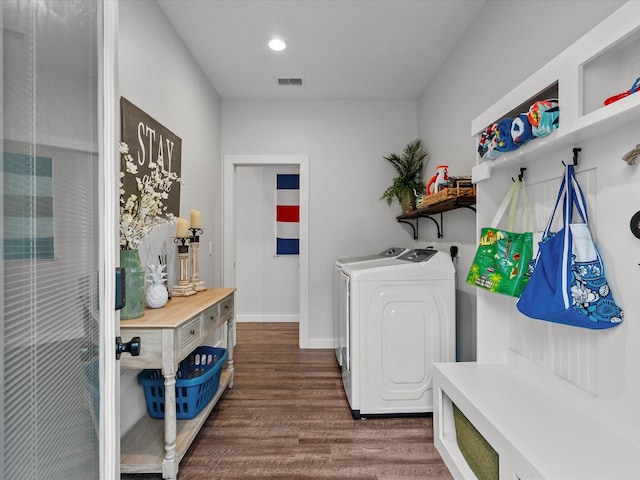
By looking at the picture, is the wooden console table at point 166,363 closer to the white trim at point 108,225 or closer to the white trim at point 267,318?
the white trim at point 108,225

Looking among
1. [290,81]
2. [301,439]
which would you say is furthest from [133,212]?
[290,81]

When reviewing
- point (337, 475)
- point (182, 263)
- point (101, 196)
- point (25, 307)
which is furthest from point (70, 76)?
point (337, 475)

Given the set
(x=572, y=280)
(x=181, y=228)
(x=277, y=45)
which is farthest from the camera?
(x=277, y=45)

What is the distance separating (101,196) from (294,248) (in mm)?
4100

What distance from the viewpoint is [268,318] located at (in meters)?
4.91

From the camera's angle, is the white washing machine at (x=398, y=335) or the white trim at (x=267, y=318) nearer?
the white washing machine at (x=398, y=335)

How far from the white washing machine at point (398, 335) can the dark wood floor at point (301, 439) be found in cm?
13

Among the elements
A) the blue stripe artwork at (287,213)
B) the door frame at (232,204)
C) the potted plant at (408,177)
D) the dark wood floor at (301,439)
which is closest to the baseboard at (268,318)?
the blue stripe artwork at (287,213)

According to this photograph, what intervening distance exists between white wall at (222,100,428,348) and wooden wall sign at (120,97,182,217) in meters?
1.28

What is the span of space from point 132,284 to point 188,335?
13.7 inches

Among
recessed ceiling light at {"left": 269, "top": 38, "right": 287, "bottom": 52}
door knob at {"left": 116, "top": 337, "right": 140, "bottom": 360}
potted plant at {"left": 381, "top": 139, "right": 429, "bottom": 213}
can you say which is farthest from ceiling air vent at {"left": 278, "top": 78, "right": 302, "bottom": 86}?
door knob at {"left": 116, "top": 337, "right": 140, "bottom": 360}

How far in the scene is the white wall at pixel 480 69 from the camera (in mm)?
A: 1551

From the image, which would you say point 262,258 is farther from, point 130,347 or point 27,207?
point 27,207

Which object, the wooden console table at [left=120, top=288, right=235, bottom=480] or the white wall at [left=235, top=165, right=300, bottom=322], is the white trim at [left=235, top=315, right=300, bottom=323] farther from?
the wooden console table at [left=120, top=288, right=235, bottom=480]
